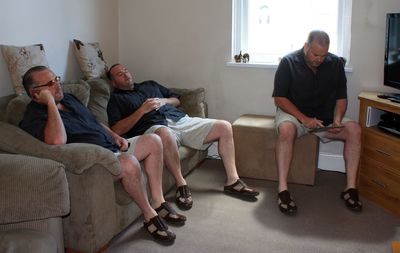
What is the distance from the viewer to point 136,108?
3.29 m

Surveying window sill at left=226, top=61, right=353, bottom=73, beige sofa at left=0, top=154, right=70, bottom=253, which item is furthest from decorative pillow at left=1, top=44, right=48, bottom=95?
window sill at left=226, top=61, right=353, bottom=73

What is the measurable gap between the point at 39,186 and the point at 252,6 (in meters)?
2.58

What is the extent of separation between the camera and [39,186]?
1.93 meters

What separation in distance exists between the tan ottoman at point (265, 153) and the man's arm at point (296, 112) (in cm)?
17

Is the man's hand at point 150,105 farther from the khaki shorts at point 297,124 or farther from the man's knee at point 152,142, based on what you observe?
the khaki shorts at point 297,124

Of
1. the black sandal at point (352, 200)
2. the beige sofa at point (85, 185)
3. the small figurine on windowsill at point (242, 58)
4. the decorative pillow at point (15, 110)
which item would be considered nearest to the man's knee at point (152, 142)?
the beige sofa at point (85, 185)

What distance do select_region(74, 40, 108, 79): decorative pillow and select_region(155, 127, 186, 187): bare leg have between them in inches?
35.0

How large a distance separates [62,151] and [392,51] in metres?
2.28

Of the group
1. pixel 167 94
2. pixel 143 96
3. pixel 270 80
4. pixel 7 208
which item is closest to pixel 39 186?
pixel 7 208

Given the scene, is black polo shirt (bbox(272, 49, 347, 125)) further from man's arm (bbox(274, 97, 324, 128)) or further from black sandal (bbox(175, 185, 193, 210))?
black sandal (bbox(175, 185, 193, 210))

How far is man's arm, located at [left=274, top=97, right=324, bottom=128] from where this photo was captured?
3113 mm

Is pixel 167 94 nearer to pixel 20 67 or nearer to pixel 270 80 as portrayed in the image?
pixel 270 80

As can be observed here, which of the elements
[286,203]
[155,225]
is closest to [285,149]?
[286,203]

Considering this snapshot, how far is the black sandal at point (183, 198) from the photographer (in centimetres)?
292
